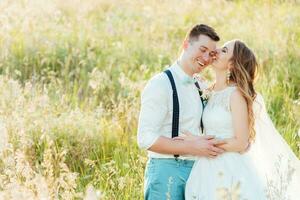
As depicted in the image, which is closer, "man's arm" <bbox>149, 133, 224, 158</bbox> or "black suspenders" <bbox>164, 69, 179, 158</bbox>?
"man's arm" <bbox>149, 133, 224, 158</bbox>

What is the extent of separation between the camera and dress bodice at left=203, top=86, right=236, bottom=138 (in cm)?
578

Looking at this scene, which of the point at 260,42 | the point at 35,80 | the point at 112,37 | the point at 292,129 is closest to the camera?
the point at 292,129

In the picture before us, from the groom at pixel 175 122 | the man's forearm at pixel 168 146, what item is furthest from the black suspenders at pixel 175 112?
the man's forearm at pixel 168 146

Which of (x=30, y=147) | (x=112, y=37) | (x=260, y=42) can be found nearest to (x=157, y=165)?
(x=30, y=147)

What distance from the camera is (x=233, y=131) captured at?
227 inches

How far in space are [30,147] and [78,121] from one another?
2.45 feet

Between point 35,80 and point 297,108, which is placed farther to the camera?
point 35,80

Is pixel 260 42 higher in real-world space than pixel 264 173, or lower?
higher

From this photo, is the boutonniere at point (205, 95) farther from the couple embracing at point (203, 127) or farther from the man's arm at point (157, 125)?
the man's arm at point (157, 125)

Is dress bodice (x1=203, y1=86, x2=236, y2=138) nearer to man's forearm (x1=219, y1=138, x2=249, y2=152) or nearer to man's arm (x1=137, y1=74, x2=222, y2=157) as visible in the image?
man's forearm (x1=219, y1=138, x2=249, y2=152)

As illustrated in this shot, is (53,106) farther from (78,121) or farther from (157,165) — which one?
(157,165)

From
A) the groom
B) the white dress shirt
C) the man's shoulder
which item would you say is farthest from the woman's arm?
the man's shoulder

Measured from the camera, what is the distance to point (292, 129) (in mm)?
7988

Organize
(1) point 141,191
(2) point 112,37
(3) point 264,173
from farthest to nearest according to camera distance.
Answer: (2) point 112,37, (1) point 141,191, (3) point 264,173
